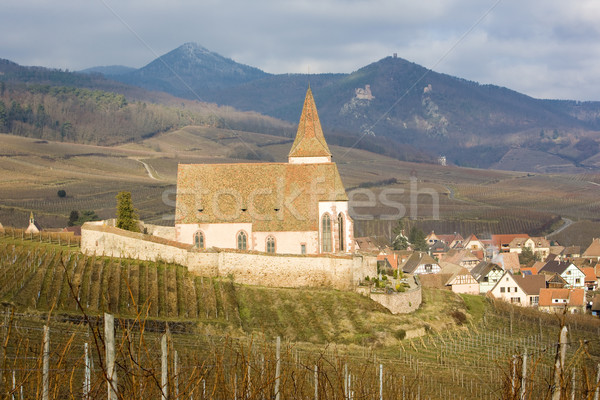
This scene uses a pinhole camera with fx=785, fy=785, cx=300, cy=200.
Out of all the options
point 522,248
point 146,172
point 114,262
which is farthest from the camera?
point 146,172

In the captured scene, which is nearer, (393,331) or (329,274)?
(393,331)

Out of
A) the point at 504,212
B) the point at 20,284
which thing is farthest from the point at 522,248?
the point at 20,284

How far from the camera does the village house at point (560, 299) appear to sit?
75375 millimetres

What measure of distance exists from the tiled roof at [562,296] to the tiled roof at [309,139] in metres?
29.9

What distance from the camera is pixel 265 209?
5634 centimetres

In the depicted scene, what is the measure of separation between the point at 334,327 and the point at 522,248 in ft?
268

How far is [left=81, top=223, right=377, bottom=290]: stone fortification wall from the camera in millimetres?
49375

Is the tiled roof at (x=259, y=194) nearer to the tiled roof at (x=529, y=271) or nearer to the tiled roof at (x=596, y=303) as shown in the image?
the tiled roof at (x=596, y=303)

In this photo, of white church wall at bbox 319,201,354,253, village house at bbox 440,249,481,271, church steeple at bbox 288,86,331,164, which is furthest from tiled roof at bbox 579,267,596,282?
white church wall at bbox 319,201,354,253

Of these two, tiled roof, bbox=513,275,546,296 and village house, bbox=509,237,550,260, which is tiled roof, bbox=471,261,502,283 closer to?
tiled roof, bbox=513,275,546,296

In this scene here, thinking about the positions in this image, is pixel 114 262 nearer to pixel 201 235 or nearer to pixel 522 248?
pixel 201 235

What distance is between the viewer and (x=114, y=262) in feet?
161

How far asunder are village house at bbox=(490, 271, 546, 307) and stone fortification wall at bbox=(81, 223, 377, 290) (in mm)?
33479

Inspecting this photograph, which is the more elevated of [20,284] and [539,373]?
[20,284]
